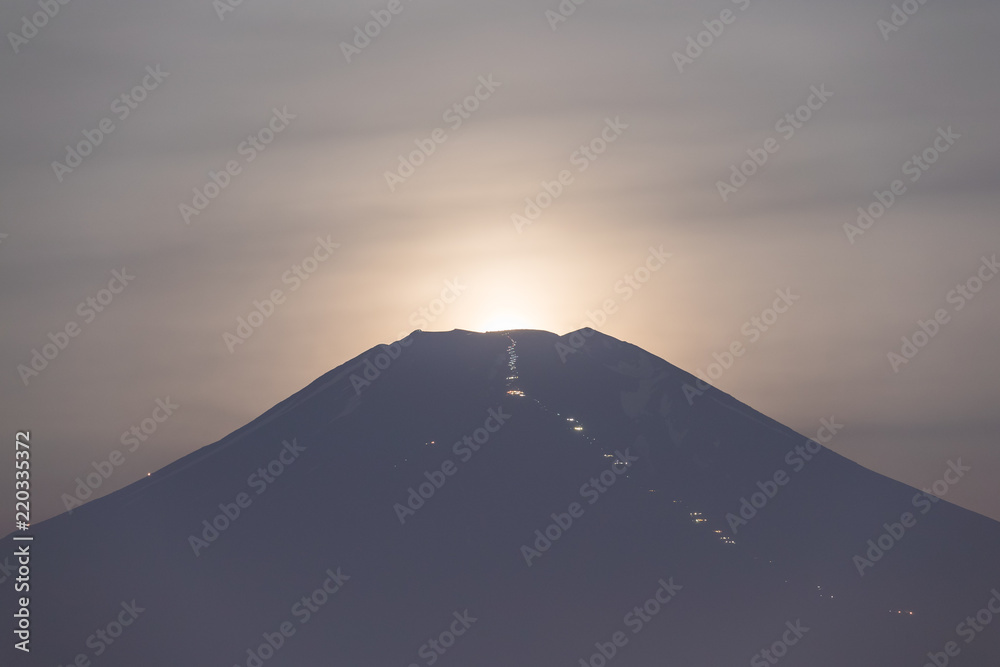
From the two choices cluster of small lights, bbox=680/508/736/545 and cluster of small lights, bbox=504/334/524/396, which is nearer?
cluster of small lights, bbox=680/508/736/545

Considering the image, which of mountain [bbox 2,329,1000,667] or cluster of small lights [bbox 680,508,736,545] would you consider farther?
cluster of small lights [bbox 680,508,736,545]

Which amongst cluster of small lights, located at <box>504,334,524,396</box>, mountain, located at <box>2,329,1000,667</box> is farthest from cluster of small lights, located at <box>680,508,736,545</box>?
cluster of small lights, located at <box>504,334,524,396</box>

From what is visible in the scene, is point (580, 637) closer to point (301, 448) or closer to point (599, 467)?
point (599, 467)

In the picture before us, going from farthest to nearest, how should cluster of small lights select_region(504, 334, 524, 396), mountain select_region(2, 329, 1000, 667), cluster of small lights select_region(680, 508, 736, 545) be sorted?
cluster of small lights select_region(504, 334, 524, 396), cluster of small lights select_region(680, 508, 736, 545), mountain select_region(2, 329, 1000, 667)

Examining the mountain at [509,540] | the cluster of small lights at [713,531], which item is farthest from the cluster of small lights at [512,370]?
the cluster of small lights at [713,531]

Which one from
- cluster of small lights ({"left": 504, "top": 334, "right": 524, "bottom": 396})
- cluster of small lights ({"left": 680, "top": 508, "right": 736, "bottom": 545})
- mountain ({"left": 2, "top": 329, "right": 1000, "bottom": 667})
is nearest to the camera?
mountain ({"left": 2, "top": 329, "right": 1000, "bottom": 667})

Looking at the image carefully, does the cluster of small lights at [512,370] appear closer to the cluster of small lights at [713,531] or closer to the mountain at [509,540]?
the mountain at [509,540]

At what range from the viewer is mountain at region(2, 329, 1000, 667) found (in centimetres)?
11112

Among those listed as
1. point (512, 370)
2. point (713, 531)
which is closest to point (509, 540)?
point (512, 370)

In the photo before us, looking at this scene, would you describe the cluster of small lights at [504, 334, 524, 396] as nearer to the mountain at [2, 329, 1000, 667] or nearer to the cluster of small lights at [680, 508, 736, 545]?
the mountain at [2, 329, 1000, 667]

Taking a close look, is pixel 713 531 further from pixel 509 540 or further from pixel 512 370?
pixel 512 370

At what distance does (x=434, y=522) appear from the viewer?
399 feet

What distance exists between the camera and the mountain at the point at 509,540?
111 meters

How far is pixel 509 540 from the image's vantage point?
118812 mm
